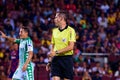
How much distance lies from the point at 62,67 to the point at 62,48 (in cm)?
41

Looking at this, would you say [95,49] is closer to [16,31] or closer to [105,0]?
[16,31]

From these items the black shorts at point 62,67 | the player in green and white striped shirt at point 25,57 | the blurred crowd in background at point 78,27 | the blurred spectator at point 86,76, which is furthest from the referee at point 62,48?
the blurred spectator at point 86,76

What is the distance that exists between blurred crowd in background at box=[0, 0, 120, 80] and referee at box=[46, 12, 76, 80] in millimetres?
7196

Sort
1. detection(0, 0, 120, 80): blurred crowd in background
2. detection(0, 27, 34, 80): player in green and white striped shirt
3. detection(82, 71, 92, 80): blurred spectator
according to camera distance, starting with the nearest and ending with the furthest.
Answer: detection(0, 27, 34, 80): player in green and white striped shirt
detection(82, 71, 92, 80): blurred spectator
detection(0, 0, 120, 80): blurred crowd in background

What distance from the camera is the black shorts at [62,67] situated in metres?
11.0

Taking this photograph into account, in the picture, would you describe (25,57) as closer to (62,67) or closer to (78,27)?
(62,67)

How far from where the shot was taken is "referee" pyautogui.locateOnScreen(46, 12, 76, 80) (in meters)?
10.9

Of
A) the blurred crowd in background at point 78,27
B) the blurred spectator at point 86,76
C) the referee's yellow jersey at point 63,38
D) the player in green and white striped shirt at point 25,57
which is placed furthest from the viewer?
the blurred crowd in background at point 78,27

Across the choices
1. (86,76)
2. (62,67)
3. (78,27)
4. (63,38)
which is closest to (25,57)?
(62,67)

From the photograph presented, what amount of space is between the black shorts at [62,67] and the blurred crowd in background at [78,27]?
7.18 meters

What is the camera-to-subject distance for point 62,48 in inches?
428

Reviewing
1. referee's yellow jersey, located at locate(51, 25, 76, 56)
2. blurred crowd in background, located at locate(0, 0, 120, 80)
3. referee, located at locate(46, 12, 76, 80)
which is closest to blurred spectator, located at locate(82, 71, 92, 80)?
blurred crowd in background, located at locate(0, 0, 120, 80)

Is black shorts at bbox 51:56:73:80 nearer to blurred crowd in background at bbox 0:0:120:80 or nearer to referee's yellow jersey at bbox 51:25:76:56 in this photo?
referee's yellow jersey at bbox 51:25:76:56

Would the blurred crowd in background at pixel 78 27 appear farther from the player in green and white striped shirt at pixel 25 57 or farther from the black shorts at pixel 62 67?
the black shorts at pixel 62 67
